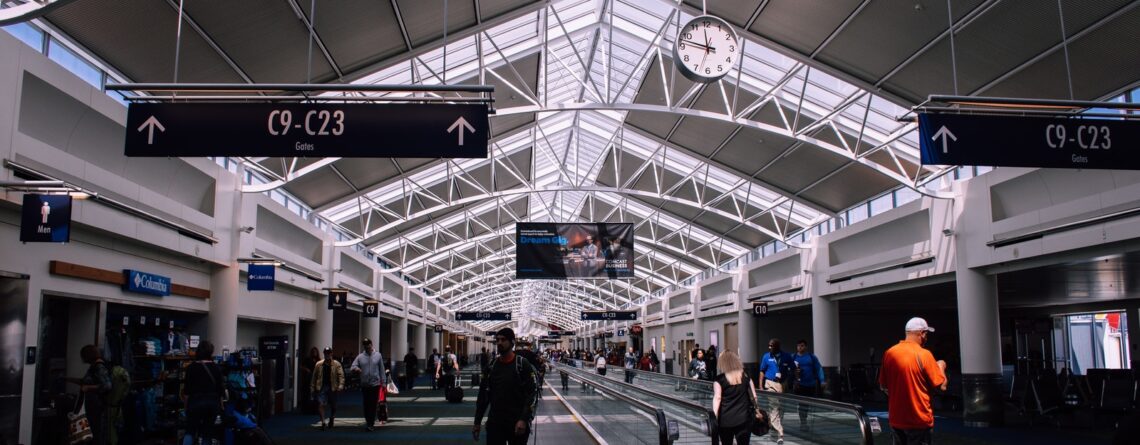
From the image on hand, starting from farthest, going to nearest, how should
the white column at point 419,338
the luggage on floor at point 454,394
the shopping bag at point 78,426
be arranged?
the white column at point 419,338 → the luggage on floor at point 454,394 → the shopping bag at point 78,426

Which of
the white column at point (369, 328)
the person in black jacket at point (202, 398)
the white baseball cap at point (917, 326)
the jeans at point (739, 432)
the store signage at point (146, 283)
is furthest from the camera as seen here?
the white column at point (369, 328)

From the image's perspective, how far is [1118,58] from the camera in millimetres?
13539

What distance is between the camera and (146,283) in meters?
13.4

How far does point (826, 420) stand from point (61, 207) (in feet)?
30.5

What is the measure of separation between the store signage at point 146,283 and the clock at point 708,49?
947 cm

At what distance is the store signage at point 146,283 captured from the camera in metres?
12.9

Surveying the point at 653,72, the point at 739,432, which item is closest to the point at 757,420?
the point at 739,432

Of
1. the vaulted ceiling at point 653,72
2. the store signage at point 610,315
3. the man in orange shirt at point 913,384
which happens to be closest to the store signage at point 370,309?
the vaulted ceiling at point 653,72

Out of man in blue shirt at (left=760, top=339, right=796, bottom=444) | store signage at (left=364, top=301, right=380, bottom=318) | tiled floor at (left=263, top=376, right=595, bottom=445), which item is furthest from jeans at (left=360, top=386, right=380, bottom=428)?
store signage at (left=364, top=301, right=380, bottom=318)

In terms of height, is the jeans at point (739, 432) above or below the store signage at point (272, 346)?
below

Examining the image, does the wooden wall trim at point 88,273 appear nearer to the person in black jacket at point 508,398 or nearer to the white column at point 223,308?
the white column at point 223,308

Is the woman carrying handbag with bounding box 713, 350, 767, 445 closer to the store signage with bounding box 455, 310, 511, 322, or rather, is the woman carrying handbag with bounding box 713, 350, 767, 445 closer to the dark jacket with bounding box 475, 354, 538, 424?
the dark jacket with bounding box 475, 354, 538, 424

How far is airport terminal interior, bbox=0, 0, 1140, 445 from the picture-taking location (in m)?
9.20

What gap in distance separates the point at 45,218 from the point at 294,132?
3.45 metres
